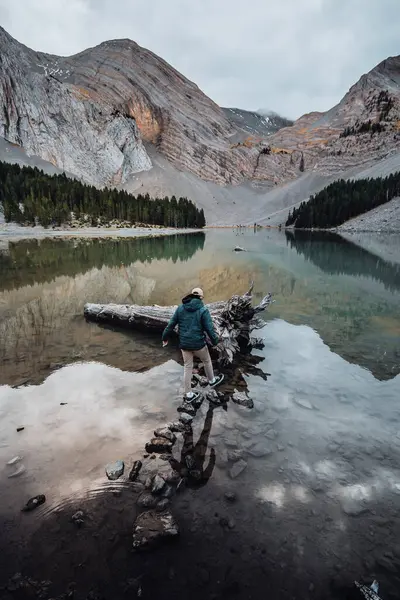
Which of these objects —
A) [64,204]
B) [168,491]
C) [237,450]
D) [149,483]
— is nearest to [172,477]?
[168,491]

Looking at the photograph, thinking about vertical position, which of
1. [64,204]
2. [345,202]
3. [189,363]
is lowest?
[189,363]

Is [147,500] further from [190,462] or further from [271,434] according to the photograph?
[271,434]

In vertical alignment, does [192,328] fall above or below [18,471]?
above

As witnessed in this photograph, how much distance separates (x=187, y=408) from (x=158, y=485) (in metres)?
2.63

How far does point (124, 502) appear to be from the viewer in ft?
17.6

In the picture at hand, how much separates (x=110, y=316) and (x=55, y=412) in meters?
7.03

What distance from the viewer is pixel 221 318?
12344 millimetres

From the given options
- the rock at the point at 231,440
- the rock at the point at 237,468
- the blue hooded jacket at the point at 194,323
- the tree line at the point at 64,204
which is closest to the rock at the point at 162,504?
the rock at the point at 237,468

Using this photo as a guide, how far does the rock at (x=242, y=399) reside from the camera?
8.47m

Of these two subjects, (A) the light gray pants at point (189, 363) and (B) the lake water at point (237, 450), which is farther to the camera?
(A) the light gray pants at point (189, 363)

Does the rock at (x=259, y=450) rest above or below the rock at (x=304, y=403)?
above

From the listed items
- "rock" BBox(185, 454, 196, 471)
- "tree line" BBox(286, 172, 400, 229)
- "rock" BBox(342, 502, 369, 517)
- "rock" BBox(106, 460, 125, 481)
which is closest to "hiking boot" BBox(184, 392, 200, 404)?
"rock" BBox(185, 454, 196, 471)

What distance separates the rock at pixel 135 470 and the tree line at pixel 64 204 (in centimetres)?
9407

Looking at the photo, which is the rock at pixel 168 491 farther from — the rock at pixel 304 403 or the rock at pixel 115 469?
the rock at pixel 304 403
